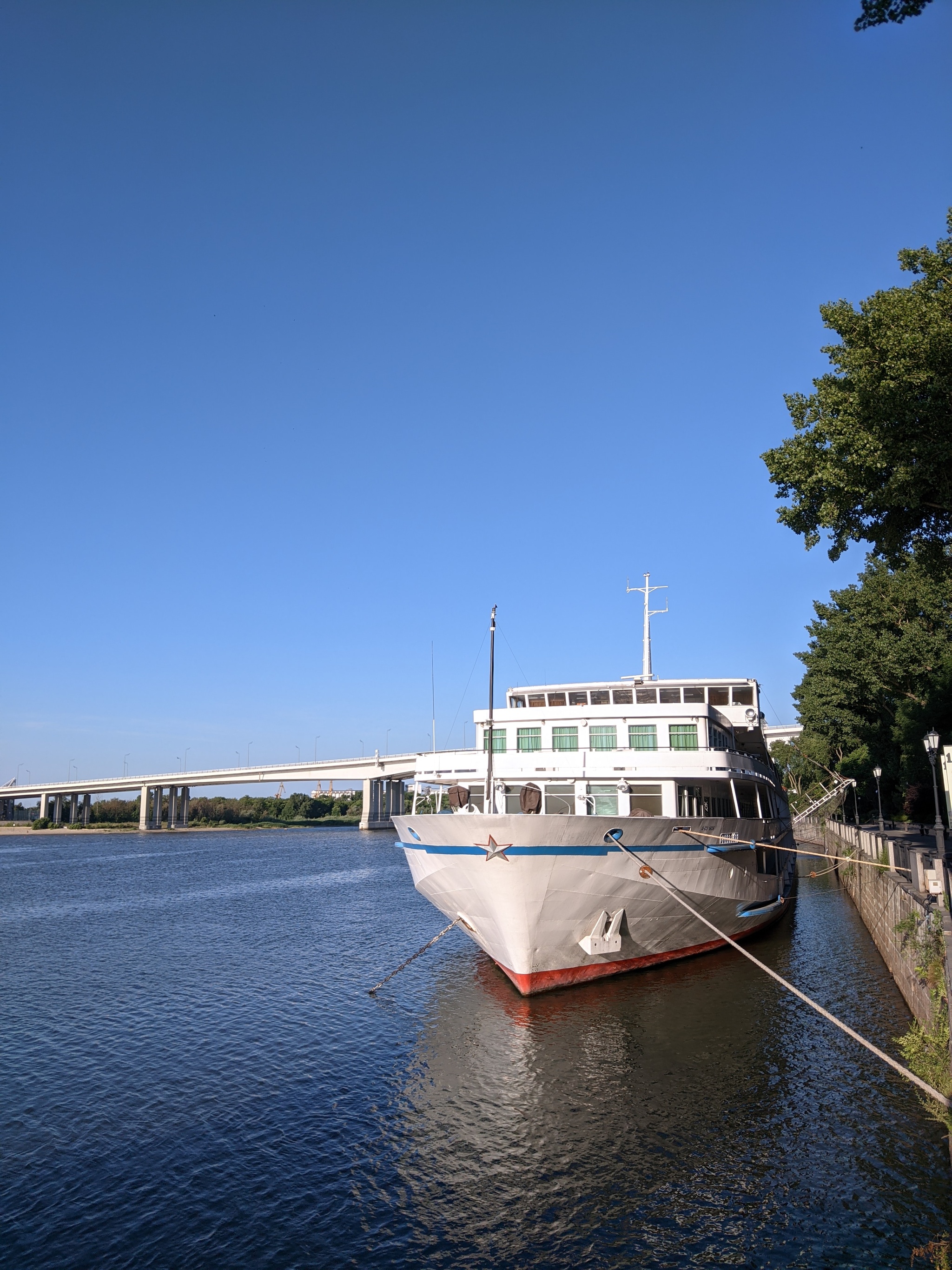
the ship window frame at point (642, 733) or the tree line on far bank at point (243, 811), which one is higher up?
the ship window frame at point (642, 733)

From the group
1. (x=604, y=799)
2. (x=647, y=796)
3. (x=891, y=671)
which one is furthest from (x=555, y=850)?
(x=891, y=671)

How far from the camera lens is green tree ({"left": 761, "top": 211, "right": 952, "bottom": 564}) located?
63.6 ft

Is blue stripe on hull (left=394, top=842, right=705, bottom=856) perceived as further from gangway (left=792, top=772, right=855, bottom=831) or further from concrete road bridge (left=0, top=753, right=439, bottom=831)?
concrete road bridge (left=0, top=753, right=439, bottom=831)

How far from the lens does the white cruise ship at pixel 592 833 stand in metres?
19.6

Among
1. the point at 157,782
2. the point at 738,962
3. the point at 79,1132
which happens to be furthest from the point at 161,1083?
the point at 157,782

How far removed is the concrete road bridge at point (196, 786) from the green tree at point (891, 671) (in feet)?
229

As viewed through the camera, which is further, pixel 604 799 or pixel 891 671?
pixel 891 671

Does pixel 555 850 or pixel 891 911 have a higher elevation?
pixel 555 850

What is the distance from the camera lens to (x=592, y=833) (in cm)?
1973

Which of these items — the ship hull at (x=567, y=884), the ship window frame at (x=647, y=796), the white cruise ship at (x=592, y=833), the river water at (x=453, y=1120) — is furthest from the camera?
the ship window frame at (x=647, y=796)

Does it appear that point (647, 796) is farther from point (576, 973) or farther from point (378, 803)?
point (378, 803)

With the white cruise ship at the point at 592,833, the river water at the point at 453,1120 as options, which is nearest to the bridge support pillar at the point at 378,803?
the white cruise ship at the point at 592,833

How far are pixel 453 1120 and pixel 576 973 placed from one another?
790cm

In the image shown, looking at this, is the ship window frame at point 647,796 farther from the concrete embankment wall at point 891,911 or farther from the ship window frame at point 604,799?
the concrete embankment wall at point 891,911
